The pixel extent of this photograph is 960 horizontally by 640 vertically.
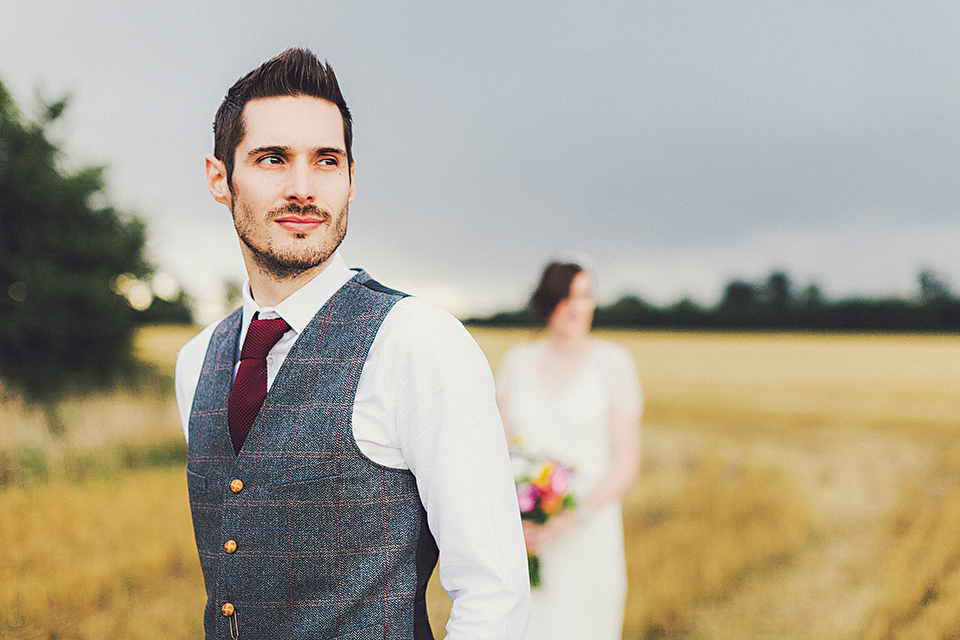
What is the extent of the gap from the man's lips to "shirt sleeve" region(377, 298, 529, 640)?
415 millimetres

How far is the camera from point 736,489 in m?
10.8

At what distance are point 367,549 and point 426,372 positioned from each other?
407 millimetres

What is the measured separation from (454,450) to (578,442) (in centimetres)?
306

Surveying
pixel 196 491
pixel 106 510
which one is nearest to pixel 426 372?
pixel 196 491

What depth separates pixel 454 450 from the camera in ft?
4.44

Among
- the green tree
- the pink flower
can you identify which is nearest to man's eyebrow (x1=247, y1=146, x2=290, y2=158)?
the pink flower

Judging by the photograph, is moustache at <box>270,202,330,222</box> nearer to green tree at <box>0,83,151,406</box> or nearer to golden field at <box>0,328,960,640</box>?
golden field at <box>0,328,960,640</box>

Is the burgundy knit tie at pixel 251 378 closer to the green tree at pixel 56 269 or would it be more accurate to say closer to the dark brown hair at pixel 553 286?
the dark brown hair at pixel 553 286

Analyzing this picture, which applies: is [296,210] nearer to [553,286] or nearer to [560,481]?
[560,481]

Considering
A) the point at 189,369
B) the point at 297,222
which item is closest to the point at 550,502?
the point at 189,369

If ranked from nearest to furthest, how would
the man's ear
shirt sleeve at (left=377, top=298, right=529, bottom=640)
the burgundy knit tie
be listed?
shirt sleeve at (left=377, top=298, right=529, bottom=640) < the burgundy knit tie < the man's ear

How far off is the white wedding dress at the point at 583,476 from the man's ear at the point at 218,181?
2.78 m

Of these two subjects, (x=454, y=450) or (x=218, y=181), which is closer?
(x=454, y=450)

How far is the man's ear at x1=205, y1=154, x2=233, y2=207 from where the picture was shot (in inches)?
69.0
